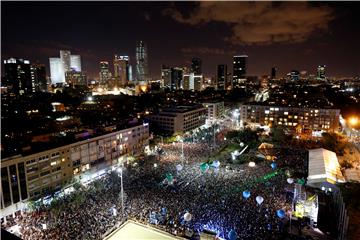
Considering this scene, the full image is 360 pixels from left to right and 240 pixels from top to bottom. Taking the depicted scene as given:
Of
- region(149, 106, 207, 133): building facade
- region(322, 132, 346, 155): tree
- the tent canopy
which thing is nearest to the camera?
the tent canopy

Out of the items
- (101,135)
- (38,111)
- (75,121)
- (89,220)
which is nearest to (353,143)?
(101,135)

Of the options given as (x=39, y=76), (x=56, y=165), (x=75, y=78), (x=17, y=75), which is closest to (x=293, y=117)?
(x=56, y=165)

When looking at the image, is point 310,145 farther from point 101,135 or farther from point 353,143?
point 101,135

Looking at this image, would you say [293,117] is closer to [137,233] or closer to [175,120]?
[175,120]

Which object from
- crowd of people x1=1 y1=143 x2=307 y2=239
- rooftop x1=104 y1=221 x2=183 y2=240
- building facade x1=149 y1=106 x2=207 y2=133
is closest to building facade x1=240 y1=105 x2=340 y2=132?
building facade x1=149 y1=106 x2=207 y2=133

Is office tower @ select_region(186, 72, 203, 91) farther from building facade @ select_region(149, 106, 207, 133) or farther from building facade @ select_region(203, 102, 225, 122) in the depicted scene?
building facade @ select_region(149, 106, 207, 133)

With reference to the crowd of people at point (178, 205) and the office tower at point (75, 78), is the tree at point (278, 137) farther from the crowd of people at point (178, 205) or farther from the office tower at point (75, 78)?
the office tower at point (75, 78)

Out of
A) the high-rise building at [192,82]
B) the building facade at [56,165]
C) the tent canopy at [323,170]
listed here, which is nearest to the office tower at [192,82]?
the high-rise building at [192,82]

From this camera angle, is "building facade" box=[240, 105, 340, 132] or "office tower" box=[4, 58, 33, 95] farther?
"office tower" box=[4, 58, 33, 95]
